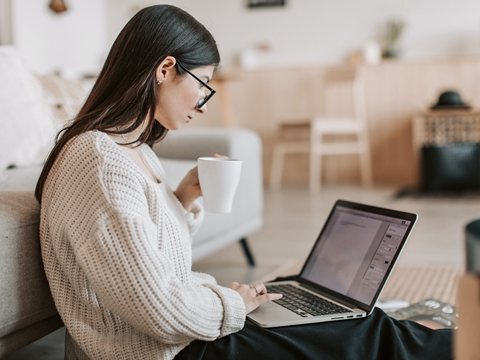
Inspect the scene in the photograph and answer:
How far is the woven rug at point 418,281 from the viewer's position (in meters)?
1.64

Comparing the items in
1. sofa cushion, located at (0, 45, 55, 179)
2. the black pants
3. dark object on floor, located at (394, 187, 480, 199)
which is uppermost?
sofa cushion, located at (0, 45, 55, 179)

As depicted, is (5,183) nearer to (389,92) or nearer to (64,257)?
(64,257)

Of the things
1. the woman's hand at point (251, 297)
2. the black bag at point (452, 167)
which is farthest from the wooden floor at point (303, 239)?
the woman's hand at point (251, 297)

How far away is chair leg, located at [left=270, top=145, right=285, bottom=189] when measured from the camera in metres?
4.90

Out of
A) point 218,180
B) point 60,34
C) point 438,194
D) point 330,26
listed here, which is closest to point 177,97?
point 218,180

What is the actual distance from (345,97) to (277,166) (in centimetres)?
84

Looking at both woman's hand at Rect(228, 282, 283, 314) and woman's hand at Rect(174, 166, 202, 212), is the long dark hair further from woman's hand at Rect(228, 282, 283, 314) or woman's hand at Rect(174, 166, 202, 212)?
woman's hand at Rect(228, 282, 283, 314)

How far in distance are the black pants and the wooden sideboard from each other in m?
3.63

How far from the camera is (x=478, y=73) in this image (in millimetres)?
4461

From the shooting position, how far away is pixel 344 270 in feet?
3.44

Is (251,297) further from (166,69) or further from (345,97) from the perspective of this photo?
(345,97)

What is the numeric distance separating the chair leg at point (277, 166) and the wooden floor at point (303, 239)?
968 millimetres

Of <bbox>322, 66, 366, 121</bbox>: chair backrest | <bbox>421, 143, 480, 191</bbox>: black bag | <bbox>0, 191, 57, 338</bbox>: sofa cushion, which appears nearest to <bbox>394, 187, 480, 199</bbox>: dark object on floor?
<bbox>421, 143, 480, 191</bbox>: black bag

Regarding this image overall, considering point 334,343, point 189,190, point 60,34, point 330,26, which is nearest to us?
point 334,343
